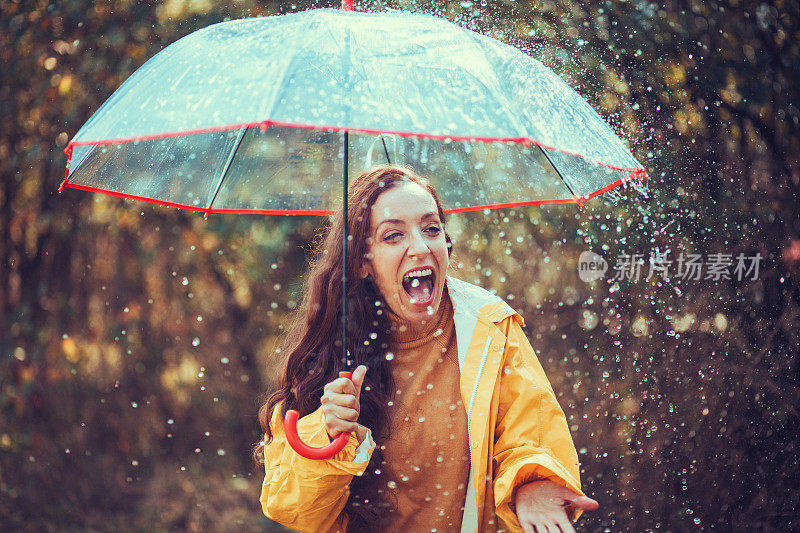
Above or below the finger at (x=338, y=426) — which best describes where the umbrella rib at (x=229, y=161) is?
above

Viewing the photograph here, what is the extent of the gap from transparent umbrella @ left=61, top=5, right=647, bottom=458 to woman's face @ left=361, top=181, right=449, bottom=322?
0.18m

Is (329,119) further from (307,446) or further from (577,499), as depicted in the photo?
(577,499)

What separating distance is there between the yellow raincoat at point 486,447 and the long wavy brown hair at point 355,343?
0.30ft

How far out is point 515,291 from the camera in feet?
15.5

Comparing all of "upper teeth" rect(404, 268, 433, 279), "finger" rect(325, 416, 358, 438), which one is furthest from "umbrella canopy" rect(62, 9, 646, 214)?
"finger" rect(325, 416, 358, 438)

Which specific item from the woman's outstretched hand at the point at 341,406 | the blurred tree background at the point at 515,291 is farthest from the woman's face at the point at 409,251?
the blurred tree background at the point at 515,291

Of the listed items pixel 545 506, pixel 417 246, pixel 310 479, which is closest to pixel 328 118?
pixel 417 246

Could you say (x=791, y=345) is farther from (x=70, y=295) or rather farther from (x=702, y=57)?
(x=70, y=295)

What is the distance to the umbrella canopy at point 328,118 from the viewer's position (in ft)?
5.49

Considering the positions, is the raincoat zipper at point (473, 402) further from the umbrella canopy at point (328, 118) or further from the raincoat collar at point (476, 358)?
the umbrella canopy at point (328, 118)

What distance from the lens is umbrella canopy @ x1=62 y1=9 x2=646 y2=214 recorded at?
65.9 inches

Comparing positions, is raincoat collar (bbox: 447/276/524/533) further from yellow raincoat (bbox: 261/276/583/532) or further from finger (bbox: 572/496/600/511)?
finger (bbox: 572/496/600/511)

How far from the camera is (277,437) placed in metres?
2.12

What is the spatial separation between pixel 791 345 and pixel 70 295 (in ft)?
14.3
